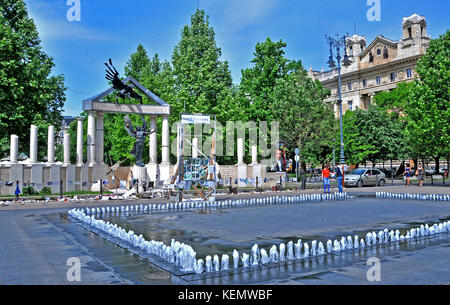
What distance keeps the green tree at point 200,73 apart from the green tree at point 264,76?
3.29 metres

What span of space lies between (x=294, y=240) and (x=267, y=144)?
37.2 metres

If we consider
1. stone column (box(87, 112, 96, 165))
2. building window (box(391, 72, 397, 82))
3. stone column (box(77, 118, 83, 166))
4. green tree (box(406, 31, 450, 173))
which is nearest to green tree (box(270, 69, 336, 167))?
green tree (box(406, 31, 450, 173))

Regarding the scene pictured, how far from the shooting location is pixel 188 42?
49.0 meters

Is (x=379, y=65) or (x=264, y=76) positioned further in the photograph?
(x=379, y=65)

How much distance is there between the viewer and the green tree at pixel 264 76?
46.4m

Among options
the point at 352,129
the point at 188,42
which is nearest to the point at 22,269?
the point at 188,42

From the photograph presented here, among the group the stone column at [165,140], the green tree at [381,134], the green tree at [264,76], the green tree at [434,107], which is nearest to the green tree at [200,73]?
the green tree at [264,76]

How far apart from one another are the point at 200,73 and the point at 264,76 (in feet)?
27.0

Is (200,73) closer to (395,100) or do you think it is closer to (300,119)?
(300,119)

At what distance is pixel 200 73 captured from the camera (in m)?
43.6

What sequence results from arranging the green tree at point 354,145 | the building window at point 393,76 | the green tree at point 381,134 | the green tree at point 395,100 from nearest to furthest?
the green tree at point 354,145, the green tree at point 381,134, the green tree at point 395,100, the building window at point 393,76

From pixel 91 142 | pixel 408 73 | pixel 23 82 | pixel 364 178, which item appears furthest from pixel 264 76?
pixel 408 73

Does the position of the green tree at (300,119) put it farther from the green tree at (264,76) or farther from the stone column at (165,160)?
the stone column at (165,160)

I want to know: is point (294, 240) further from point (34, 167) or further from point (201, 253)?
point (34, 167)
